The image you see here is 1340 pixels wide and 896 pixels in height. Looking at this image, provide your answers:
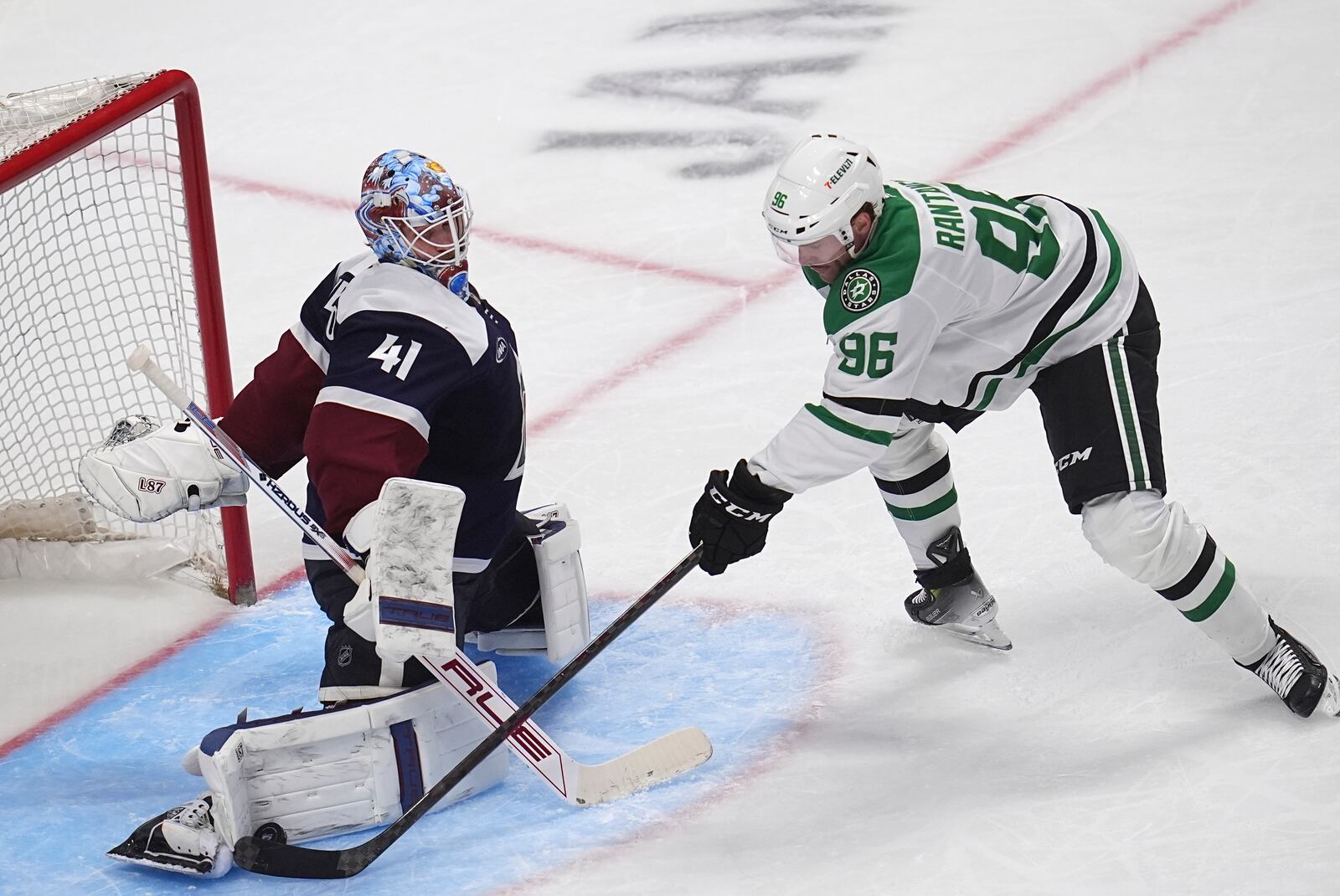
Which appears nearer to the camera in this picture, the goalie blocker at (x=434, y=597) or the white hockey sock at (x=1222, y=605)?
the goalie blocker at (x=434, y=597)

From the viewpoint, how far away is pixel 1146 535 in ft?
8.64

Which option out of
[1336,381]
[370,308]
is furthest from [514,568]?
[1336,381]

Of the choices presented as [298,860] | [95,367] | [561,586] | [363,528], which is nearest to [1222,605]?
[561,586]

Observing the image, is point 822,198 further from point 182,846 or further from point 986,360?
point 182,846

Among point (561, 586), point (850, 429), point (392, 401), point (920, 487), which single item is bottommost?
point (561, 586)

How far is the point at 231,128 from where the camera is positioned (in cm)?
598

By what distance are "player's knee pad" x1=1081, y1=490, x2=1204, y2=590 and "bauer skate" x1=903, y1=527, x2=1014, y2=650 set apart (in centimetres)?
41

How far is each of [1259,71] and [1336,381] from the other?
2162mm

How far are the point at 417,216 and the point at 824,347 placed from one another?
Result: 1.94 meters

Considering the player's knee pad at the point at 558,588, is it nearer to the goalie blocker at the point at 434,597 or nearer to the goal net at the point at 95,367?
the goalie blocker at the point at 434,597

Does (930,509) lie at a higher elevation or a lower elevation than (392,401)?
lower

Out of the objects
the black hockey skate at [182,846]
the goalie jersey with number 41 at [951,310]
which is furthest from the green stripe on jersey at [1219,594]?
the black hockey skate at [182,846]

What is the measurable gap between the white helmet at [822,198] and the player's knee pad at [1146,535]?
0.60 m

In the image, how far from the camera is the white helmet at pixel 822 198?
2.49 m
